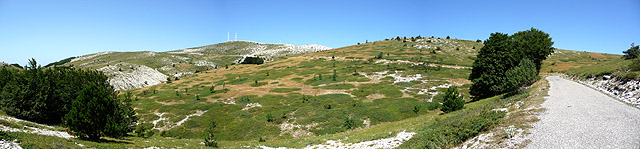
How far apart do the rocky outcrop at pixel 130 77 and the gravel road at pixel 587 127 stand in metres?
120

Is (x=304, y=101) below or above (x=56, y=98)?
below

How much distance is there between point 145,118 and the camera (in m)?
51.9

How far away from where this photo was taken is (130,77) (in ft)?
358

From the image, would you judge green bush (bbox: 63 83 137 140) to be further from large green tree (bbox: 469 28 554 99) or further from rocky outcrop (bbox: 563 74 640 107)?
large green tree (bbox: 469 28 554 99)

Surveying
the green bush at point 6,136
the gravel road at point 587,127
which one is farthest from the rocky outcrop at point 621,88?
the green bush at point 6,136

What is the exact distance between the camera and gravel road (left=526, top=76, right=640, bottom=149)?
12030mm

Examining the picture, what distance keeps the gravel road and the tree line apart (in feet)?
103

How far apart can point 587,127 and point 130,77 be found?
134853 mm

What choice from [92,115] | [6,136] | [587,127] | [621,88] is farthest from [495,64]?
[6,136]

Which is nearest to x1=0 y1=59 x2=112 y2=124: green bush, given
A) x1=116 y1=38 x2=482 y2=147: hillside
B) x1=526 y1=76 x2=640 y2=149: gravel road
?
x1=116 y1=38 x2=482 y2=147: hillside

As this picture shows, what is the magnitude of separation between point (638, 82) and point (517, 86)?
1240 centimetres

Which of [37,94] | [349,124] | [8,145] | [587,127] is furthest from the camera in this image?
[349,124]

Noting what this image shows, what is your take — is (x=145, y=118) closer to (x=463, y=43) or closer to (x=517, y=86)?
(x=517, y=86)

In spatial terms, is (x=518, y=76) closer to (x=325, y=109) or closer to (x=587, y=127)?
(x=587, y=127)
